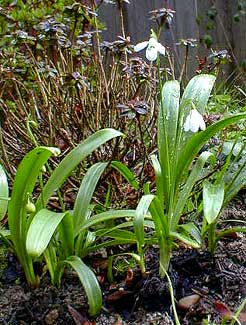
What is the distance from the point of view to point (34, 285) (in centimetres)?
177

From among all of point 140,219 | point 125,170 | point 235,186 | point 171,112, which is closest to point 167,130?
point 171,112

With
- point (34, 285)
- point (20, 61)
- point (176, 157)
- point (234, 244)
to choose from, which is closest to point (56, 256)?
point (34, 285)

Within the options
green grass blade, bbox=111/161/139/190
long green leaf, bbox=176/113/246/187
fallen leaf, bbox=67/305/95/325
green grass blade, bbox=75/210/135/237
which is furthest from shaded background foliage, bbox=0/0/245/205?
fallen leaf, bbox=67/305/95/325

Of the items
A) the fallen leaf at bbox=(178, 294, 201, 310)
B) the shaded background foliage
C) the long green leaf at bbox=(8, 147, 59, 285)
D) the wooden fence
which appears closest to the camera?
the long green leaf at bbox=(8, 147, 59, 285)

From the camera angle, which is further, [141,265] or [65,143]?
[65,143]

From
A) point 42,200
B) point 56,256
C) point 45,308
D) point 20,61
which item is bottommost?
point 45,308

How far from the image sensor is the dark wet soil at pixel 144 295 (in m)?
1.64

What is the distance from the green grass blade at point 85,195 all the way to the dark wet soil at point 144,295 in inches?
8.6

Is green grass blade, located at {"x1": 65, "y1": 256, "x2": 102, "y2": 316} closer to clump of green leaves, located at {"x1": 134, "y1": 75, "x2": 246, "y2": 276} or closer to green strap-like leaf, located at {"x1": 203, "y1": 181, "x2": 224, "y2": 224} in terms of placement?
clump of green leaves, located at {"x1": 134, "y1": 75, "x2": 246, "y2": 276}

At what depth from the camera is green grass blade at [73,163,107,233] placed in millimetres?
1722

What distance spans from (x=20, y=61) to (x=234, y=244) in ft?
3.90

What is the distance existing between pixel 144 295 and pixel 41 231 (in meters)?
0.40

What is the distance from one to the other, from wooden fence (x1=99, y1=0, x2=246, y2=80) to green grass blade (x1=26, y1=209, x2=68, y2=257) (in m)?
2.55

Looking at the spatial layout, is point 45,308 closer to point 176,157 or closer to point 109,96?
point 176,157
